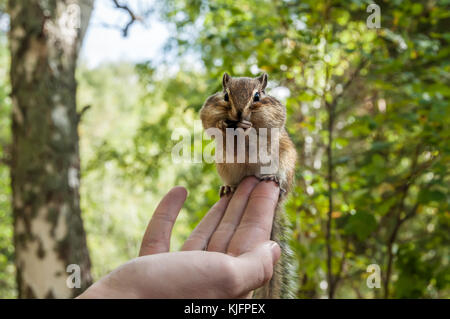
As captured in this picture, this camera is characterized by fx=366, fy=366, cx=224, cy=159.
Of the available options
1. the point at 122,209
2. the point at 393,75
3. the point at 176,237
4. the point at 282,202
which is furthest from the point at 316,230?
the point at 122,209

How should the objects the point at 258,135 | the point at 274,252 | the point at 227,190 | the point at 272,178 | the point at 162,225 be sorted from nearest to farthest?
the point at 274,252, the point at 162,225, the point at 258,135, the point at 272,178, the point at 227,190

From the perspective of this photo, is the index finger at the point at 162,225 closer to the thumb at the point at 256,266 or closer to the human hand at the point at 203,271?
the human hand at the point at 203,271

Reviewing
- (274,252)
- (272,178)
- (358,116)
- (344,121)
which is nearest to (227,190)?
(272,178)

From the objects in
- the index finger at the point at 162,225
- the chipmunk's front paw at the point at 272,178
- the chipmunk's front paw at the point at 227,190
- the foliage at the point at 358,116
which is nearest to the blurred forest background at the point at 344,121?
the foliage at the point at 358,116

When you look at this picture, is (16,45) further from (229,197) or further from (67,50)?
(229,197)

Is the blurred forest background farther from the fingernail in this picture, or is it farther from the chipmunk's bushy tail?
the fingernail

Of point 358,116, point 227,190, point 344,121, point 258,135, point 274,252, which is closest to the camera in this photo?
point 274,252

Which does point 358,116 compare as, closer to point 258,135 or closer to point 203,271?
point 258,135
